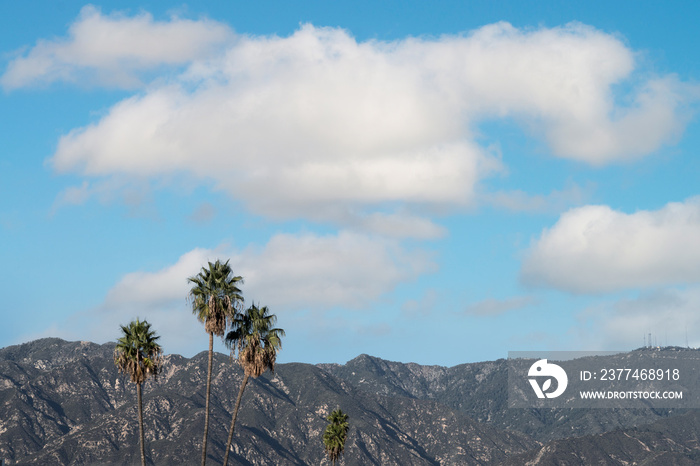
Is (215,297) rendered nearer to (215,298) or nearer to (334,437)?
(215,298)

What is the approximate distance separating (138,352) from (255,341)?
11.5 meters

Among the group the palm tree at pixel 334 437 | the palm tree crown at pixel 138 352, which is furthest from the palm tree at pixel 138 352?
the palm tree at pixel 334 437

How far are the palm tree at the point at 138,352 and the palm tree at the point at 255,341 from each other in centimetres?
753

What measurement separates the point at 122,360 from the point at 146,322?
4421 mm

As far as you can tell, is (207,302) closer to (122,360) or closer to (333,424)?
(122,360)

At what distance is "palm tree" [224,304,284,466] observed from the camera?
8388cm

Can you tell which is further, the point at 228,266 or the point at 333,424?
the point at 333,424

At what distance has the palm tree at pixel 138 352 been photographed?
85.7 meters

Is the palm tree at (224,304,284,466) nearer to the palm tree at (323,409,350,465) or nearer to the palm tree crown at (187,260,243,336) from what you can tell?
the palm tree crown at (187,260,243,336)

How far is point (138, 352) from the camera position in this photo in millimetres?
86250

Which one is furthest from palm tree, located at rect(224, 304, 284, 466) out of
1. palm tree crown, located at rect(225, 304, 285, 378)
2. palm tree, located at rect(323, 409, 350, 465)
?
Result: palm tree, located at rect(323, 409, 350, 465)

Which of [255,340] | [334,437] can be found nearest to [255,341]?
[255,340]

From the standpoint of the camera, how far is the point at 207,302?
85000 mm

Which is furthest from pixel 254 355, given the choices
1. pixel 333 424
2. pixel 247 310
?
pixel 333 424
